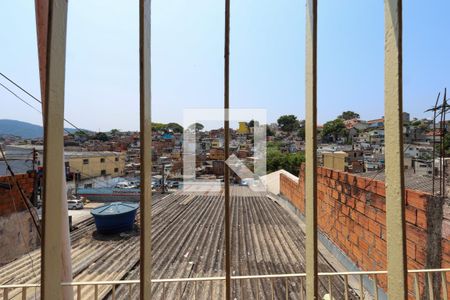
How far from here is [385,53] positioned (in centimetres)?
53

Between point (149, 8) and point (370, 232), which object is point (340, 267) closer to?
point (370, 232)

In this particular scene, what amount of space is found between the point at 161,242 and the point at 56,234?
4550mm

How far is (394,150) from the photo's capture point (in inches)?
20.3

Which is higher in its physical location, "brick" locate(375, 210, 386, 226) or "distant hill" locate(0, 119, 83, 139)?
"distant hill" locate(0, 119, 83, 139)

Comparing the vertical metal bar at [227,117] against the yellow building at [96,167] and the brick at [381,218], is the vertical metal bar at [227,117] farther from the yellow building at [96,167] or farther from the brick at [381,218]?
the yellow building at [96,167]

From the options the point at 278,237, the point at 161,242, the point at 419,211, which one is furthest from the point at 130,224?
the point at 419,211

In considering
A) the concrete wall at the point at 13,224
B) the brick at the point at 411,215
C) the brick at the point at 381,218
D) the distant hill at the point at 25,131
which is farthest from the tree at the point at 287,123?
the concrete wall at the point at 13,224

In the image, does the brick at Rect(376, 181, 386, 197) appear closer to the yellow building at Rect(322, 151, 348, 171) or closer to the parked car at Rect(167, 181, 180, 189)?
the yellow building at Rect(322, 151, 348, 171)

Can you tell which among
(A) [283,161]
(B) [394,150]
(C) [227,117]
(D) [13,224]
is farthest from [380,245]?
(A) [283,161]

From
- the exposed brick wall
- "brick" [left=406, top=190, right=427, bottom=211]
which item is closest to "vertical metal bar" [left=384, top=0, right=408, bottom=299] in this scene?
the exposed brick wall

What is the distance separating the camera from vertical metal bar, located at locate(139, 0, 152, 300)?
0.50 meters

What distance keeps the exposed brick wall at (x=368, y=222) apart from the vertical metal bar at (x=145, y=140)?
253 centimetres

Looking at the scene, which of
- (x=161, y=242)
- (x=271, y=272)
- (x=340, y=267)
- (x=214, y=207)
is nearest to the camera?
(x=271, y=272)

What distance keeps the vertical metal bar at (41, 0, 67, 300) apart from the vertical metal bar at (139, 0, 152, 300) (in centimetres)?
17
